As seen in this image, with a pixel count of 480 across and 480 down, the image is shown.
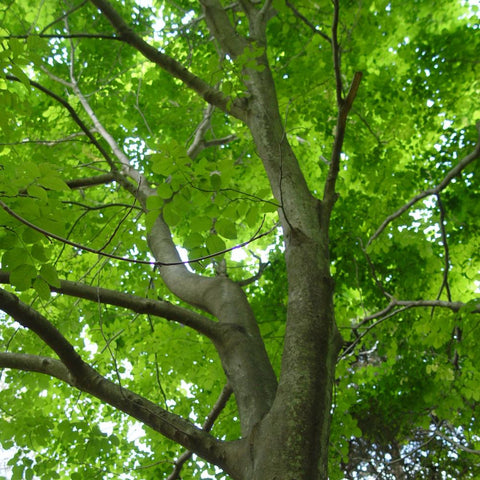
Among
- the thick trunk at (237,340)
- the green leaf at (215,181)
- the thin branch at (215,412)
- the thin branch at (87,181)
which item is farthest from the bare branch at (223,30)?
the thin branch at (215,412)

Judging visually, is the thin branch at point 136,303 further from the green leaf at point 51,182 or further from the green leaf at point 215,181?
the green leaf at point 215,181

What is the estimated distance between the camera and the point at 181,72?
3.44m

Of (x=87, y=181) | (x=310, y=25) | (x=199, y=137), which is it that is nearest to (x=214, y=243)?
(x=87, y=181)

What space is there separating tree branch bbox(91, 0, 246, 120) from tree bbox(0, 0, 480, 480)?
2cm

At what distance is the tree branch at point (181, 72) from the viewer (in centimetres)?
319

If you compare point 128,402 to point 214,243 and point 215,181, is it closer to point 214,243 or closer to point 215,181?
point 214,243

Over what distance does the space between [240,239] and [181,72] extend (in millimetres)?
4323

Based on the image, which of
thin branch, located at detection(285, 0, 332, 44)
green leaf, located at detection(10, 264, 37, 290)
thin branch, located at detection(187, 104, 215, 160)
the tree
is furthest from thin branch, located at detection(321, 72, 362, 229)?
thin branch, located at detection(187, 104, 215, 160)

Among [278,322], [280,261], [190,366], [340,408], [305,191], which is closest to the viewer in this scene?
[305,191]

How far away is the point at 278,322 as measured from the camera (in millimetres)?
5246

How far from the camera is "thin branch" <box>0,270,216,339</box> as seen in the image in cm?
228

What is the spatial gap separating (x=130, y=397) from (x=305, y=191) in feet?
4.81

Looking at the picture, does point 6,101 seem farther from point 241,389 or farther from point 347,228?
point 347,228

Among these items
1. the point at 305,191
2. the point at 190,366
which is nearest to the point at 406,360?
the point at 190,366
